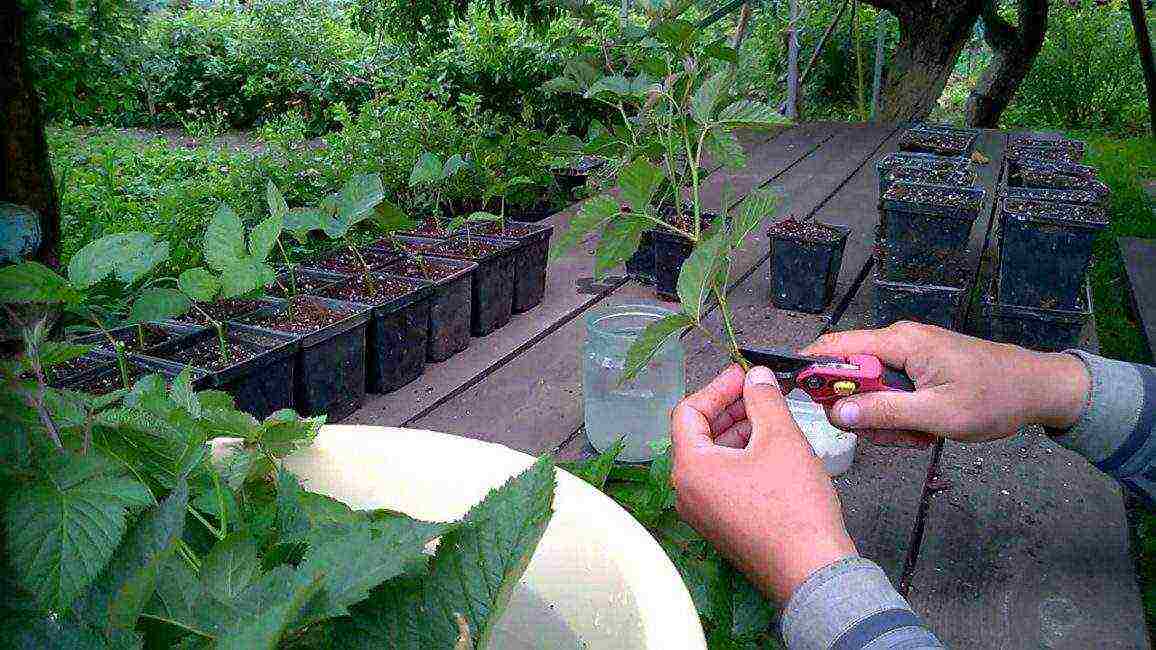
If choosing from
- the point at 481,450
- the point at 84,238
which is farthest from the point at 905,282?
the point at 84,238

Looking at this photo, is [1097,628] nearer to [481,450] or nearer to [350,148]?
[481,450]

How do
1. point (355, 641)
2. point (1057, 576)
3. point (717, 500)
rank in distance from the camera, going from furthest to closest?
point (1057, 576) < point (717, 500) < point (355, 641)

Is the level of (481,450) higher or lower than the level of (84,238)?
higher

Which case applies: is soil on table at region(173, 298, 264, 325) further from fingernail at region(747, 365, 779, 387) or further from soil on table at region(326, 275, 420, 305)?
fingernail at region(747, 365, 779, 387)

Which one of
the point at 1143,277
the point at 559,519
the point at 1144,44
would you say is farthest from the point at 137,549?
the point at 1144,44

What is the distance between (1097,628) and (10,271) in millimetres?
1275

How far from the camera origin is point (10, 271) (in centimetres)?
78

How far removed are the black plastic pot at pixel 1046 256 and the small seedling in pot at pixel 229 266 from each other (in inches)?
62.9

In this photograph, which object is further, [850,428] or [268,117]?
[268,117]

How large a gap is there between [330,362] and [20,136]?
63 cm

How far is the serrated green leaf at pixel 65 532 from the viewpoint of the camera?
481mm

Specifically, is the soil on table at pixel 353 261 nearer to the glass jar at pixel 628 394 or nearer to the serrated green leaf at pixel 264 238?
the serrated green leaf at pixel 264 238

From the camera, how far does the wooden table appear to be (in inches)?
43.7

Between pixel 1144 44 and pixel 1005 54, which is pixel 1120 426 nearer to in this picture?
pixel 1144 44
